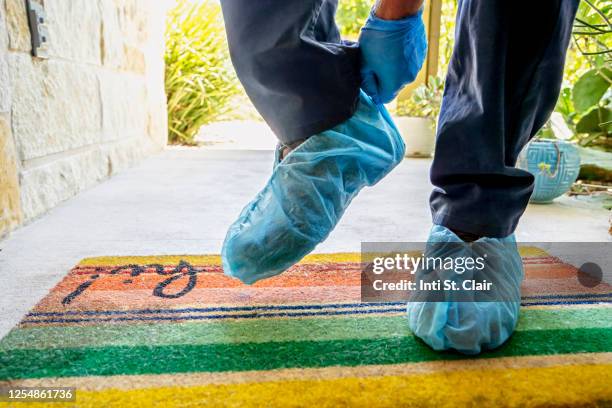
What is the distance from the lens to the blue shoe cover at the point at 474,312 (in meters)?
0.67

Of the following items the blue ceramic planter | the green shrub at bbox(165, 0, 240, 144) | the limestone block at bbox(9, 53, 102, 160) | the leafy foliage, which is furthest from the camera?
the green shrub at bbox(165, 0, 240, 144)

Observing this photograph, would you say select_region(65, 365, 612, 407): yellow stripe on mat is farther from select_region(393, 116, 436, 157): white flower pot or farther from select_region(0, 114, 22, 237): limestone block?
select_region(393, 116, 436, 157): white flower pot

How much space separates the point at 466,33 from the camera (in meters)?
0.71

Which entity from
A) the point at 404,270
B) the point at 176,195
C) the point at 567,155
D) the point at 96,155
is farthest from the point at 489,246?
the point at 96,155

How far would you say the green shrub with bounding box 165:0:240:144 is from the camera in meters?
3.71

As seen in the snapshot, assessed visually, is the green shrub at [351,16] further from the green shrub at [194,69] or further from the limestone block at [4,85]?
the limestone block at [4,85]

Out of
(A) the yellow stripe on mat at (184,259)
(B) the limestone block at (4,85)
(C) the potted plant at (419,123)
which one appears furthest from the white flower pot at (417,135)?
(B) the limestone block at (4,85)

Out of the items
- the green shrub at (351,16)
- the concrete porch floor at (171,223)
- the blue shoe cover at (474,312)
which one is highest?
the green shrub at (351,16)

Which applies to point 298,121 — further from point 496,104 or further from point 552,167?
point 552,167

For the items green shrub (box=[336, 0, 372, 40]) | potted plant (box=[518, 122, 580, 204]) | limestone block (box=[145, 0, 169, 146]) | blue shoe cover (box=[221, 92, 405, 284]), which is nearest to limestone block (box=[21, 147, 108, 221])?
blue shoe cover (box=[221, 92, 405, 284])

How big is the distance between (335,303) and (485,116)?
0.37m

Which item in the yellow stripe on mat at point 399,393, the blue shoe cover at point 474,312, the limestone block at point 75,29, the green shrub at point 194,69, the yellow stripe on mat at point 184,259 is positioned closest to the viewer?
the yellow stripe on mat at point 399,393

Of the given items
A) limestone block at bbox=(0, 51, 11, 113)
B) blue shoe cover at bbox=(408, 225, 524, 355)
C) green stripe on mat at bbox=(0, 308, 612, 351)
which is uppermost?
limestone block at bbox=(0, 51, 11, 113)

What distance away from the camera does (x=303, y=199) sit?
74cm
